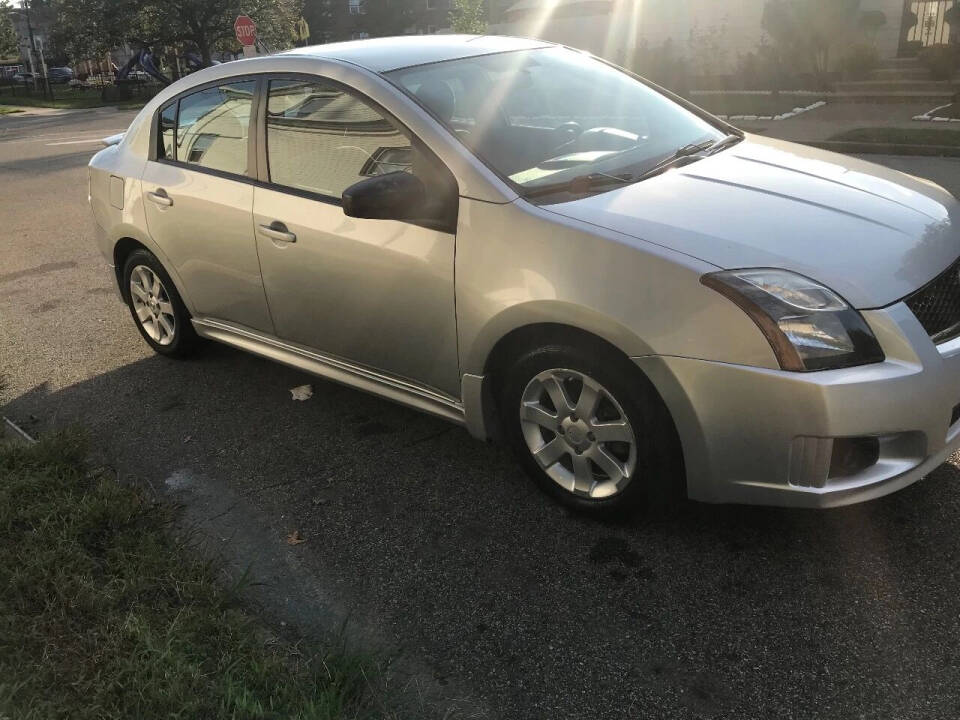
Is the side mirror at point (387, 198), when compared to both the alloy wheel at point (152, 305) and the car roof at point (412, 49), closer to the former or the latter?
the car roof at point (412, 49)

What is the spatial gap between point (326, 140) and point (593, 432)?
1.72 meters

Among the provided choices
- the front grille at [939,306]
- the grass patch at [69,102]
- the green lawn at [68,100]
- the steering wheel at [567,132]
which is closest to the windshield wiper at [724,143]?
the steering wheel at [567,132]

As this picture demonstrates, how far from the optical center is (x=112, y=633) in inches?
104

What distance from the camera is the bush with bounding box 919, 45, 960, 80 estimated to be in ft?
60.1

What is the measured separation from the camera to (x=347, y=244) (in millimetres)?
3588

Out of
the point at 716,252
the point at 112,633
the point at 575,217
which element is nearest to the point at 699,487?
the point at 716,252

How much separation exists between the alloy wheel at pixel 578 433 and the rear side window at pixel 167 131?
8.64ft

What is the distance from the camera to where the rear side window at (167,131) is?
4695 millimetres

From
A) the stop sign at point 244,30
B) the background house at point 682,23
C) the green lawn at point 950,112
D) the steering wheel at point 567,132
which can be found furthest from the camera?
the stop sign at point 244,30

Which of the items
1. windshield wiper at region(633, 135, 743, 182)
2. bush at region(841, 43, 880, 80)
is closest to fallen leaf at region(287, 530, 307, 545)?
windshield wiper at region(633, 135, 743, 182)

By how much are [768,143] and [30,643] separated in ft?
11.7

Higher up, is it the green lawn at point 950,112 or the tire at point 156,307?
the tire at point 156,307

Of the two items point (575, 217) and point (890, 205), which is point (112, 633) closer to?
point (575, 217)

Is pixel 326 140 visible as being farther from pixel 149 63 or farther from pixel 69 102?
pixel 149 63
